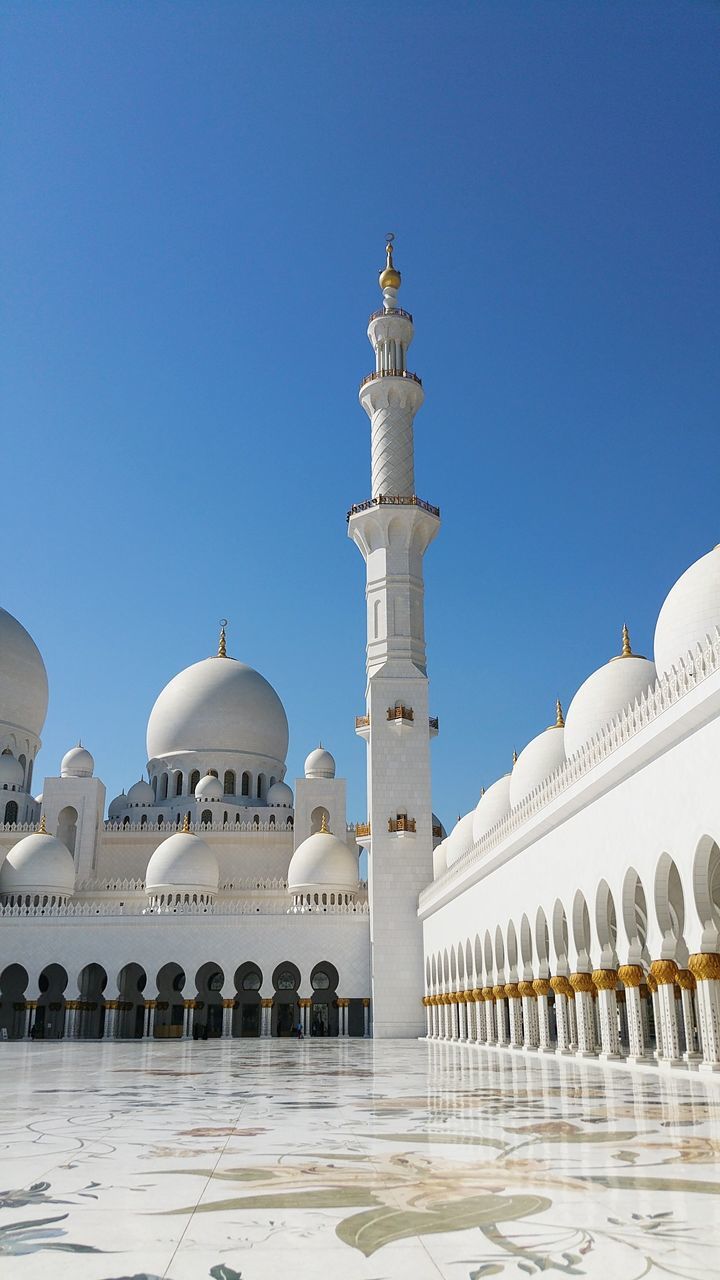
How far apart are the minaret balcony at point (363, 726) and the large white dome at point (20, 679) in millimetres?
11562

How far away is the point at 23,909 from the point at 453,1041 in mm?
11773

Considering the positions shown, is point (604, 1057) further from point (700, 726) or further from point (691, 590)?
point (691, 590)

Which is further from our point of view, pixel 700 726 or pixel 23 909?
pixel 23 909

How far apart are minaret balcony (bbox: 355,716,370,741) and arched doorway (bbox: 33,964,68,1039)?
9.36 meters

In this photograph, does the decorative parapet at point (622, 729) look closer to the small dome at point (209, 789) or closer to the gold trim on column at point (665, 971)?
the gold trim on column at point (665, 971)

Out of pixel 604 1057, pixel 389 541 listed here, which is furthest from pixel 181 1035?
pixel 604 1057

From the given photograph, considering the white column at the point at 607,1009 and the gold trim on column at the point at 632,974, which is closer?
the gold trim on column at the point at 632,974

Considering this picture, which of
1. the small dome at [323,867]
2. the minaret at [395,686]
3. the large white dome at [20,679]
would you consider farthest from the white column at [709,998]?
the large white dome at [20,679]

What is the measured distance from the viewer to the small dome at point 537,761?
1964 cm

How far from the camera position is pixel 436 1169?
382 centimetres

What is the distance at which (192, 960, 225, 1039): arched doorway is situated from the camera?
27.4 m

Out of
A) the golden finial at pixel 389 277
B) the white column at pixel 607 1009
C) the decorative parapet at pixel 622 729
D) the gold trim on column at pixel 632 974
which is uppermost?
the golden finial at pixel 389 277

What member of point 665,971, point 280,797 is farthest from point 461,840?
point 665,971

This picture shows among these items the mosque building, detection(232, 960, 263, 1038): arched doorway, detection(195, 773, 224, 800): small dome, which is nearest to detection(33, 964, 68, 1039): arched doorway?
the mosque building
